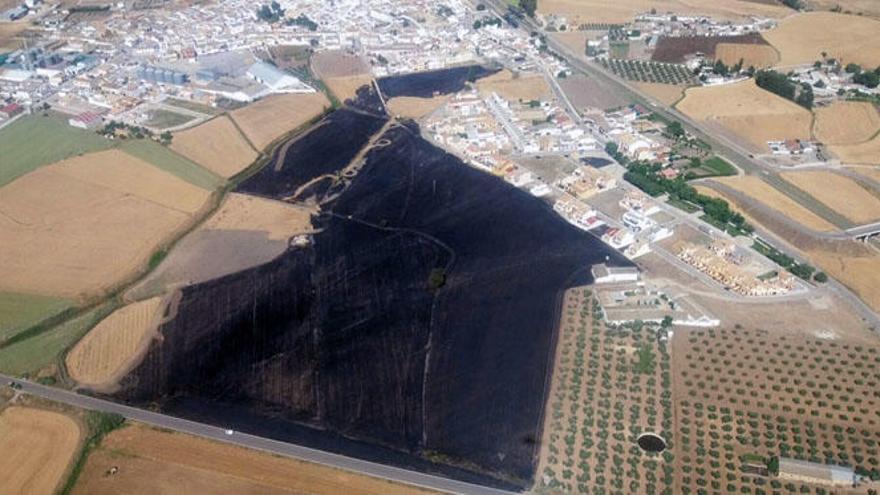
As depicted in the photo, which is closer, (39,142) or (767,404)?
(767,404)

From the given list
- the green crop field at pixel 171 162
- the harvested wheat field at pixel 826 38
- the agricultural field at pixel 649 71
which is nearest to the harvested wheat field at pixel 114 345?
the green crop field at pixel 171 162

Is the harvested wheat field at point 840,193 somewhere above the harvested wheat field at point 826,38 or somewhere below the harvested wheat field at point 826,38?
below

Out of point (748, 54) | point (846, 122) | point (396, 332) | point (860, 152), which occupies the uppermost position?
point (748, 54)

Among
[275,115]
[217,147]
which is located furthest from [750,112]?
[217,147]

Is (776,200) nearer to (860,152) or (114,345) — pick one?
(860,152)

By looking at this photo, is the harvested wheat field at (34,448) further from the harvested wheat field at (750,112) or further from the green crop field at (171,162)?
the harvested wheat field at (750,112)

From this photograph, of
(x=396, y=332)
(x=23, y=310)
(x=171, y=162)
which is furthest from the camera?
(x=171, y=162)

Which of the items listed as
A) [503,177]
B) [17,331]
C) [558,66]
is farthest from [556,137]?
[17,331]
